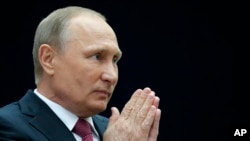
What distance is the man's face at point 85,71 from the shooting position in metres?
1.75

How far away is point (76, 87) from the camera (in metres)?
1.75

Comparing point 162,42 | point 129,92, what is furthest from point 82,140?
point 162,42

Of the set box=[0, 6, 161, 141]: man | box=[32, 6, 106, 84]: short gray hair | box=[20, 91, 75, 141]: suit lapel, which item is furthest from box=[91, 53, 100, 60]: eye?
box=[20, 91, 75, 141]: suit lapel

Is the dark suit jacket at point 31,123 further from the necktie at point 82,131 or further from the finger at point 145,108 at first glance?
the finger at point 145,108

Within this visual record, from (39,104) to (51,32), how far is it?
0.23m

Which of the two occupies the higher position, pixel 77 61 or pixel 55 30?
pixel 55 30

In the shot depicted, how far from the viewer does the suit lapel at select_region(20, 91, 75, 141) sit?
169cm

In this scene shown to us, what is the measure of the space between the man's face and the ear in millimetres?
22

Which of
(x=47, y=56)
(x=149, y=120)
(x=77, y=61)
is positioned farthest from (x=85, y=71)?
(x=149, y=120)

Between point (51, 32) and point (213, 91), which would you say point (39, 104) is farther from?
point (213, 91)

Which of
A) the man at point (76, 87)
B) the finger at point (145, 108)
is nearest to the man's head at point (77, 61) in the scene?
the man at point (76, 87)

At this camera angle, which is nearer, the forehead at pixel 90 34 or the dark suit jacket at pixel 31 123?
the dark suit jacket at pixel 31 123

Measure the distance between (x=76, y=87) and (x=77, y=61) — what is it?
80 mm

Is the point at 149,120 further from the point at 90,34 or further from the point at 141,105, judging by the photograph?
the point at 90,34
